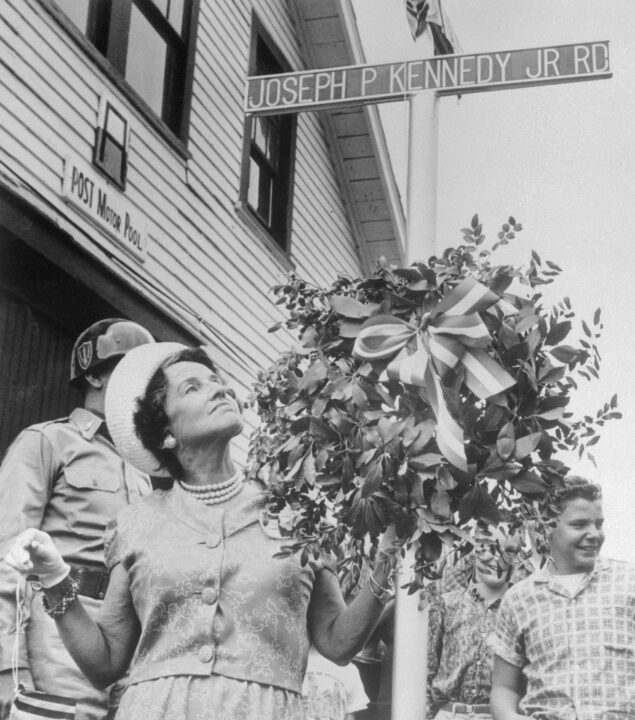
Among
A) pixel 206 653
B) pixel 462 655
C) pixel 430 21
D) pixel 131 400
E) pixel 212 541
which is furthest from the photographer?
pixel 430 21

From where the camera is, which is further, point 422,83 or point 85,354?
point 422,83

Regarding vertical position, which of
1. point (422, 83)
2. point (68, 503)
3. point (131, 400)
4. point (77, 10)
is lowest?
point (68, 503)

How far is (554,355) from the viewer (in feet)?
6.75

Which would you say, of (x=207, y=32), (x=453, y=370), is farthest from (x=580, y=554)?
(x=207, y=32)

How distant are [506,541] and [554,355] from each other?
0.38m

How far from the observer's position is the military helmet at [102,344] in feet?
12.1

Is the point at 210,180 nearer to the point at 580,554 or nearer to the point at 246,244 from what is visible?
the point at 246,244

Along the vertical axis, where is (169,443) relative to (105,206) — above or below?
below

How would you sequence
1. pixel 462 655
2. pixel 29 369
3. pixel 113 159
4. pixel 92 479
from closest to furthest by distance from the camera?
pixel 92 479, pixel 29 369, pixel 462 655, pixel 113 159

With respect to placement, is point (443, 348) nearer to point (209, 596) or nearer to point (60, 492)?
point (209, 596)

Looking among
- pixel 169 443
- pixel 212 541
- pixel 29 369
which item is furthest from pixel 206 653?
pixel 29 369

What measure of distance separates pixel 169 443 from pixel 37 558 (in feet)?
1.73

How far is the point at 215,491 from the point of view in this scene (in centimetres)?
247

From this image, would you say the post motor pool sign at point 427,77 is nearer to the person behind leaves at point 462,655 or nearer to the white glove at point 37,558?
the person behind leaves at point 462,655
